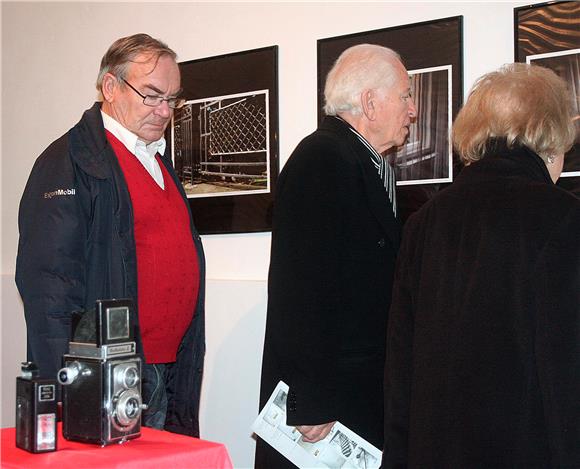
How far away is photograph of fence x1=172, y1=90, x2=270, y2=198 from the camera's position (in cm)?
306

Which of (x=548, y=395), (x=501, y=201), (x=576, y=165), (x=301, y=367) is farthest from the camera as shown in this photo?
(x=576, y=165)

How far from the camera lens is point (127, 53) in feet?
8.08

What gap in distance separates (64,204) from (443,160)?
1187 millimetres

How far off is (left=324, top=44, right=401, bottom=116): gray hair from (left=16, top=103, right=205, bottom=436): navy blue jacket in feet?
2.09

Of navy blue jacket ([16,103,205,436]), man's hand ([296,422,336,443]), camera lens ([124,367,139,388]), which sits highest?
navy blue jacket ([16,103,205,436])

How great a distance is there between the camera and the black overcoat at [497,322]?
5.06 feet

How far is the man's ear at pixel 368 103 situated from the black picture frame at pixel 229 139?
0.80 meters

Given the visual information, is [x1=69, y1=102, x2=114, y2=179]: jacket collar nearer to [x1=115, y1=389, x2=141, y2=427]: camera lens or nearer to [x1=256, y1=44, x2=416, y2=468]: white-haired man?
[x1=256, y1=44, x2=416, y2=468]: white-haired man

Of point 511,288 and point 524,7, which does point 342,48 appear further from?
point 511,288

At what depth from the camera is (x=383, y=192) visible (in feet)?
7.07

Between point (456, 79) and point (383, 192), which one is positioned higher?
point (456, 79)

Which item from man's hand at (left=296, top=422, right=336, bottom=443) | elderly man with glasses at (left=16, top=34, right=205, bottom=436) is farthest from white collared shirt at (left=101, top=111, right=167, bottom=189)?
man's hand at (left=296, top=422, right=336, bottom=443)

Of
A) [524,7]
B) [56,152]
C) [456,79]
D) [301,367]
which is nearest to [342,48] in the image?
[456,79]

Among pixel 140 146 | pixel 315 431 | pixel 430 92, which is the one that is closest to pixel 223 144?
pixel 140 146
